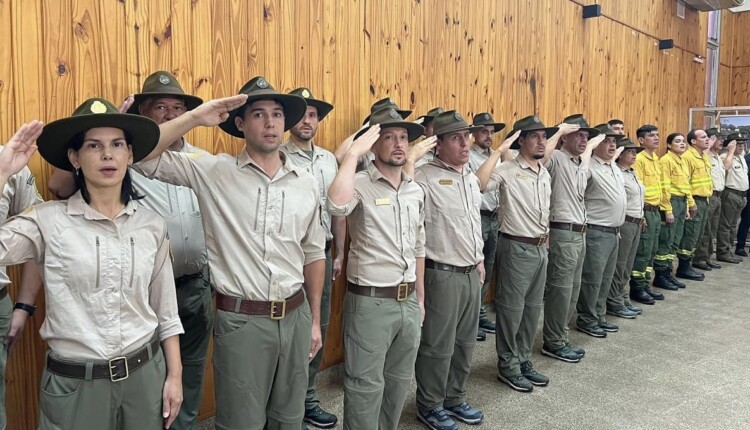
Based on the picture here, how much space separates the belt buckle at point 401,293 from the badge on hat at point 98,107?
140cm

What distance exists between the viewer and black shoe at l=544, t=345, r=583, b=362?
4.00m

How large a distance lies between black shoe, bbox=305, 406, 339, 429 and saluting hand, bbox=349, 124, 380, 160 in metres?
1.49

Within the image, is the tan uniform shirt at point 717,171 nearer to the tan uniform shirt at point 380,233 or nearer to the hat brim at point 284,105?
the tan uniform shirt at point 380,233

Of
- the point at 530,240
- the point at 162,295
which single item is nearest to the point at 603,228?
the point at 530,240

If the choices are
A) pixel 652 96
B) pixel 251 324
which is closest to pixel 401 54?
pixel 251 324

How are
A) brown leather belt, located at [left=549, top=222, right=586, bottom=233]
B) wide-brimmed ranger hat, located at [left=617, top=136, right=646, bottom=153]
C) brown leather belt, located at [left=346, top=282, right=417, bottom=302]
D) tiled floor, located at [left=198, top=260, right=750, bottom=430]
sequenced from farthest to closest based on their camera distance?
wide-brimmed ranger hat, located at [left=617, top=136, right=646, bottom=153], brown leather belt, located at [left=549, top=222, right=586, bottom=233], tiled floor, located at [left=198, top=260, right=750, bottom=430], brown leather belt, located at [left=346, top=282, right=417, bottom=302]

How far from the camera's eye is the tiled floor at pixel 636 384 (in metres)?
3.14

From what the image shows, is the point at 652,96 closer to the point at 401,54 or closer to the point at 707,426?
the point at 401,54

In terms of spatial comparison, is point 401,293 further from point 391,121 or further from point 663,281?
point 663,281

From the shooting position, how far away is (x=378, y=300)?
2.50m

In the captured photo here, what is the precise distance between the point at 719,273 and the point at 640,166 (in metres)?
2.25

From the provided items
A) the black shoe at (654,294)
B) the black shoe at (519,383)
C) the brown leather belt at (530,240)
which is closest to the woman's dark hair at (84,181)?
the brown leather belt at (530,240)

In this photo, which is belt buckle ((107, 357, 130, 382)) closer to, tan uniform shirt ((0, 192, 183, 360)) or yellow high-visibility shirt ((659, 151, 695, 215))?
tan uniform shirt ((0, 192, 183, 360))

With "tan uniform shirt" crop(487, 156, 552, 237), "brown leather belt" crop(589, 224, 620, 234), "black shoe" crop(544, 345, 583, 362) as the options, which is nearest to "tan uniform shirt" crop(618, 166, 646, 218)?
"brown leather belt" crop(589, 224, 620, 234)
